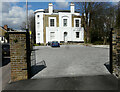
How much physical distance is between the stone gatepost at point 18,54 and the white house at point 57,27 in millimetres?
25926

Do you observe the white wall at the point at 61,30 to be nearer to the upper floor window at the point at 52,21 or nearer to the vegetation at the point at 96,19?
the upper floor window at the point at 52,21

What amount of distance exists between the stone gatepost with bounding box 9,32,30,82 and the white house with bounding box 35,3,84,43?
25.9 meters

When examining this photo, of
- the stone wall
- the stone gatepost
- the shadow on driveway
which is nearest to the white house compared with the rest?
the stone wall

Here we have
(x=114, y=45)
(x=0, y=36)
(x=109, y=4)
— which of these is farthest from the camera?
(x=0, y=36)

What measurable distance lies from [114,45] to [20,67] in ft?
12.8

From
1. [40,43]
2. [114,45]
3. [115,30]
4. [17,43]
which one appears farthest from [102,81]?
[40,43]

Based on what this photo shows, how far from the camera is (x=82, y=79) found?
447cm

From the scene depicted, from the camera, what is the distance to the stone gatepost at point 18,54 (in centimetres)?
448

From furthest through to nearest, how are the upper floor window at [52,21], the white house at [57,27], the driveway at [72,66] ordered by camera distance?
1. the upper floor window at [52,21]
2. the white house at [57,27]
3. the driveway at [72,66]

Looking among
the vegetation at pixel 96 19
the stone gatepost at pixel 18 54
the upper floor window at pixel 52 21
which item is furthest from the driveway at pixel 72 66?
the upper floor window at pixel 52 21

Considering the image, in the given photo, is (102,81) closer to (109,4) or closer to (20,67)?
(20,67)

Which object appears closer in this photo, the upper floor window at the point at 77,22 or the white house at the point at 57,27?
the white house at the point at 57,27

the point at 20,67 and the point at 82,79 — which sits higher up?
the point at 20,67

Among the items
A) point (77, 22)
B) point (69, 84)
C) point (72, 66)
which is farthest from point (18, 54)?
point (77, 22)
